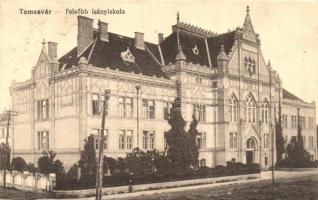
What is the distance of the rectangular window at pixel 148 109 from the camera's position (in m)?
37.8

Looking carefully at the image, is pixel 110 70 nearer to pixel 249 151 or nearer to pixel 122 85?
pixel 122 85

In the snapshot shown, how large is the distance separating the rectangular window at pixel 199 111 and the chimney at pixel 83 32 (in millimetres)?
10967

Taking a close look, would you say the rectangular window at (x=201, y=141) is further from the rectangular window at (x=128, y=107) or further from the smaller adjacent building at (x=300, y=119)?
the smaller adjacent building at (x=300, y=119)

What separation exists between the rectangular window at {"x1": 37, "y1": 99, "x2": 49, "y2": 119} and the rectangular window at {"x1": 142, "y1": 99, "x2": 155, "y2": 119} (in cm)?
760

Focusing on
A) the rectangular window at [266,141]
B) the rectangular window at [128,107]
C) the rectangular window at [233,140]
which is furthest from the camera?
the rectangular window at [266,141]

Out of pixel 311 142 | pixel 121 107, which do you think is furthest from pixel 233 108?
pixel 311 142

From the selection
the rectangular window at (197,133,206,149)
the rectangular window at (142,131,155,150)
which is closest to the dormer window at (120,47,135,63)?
the rectangular window at (142,131,155,150)

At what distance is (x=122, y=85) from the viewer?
118 feet

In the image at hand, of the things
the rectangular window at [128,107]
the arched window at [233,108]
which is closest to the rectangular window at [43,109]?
the rectangular window at [128,107]

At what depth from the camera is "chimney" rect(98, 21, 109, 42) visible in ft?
128

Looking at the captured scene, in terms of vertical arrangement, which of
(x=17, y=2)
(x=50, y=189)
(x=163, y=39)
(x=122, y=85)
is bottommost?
(x=50, y=189)

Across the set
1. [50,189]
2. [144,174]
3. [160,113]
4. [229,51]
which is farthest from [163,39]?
[50,189]

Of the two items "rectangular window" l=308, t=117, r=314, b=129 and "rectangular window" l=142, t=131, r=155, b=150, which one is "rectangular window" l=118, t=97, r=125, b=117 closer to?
"rectangular window" l=142, t=131, r=155, b=150

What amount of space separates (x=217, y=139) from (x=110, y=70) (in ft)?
43.3
